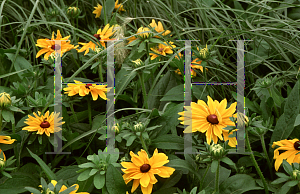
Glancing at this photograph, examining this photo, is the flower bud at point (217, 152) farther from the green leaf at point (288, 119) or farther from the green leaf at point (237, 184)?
the green leaf at point (288, 119)

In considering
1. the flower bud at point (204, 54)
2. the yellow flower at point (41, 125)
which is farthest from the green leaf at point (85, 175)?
the flower bud at point (204, 54)

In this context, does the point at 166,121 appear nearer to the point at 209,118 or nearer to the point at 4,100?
the point at 209,118

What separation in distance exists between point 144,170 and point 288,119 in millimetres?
345

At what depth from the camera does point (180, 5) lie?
3.81ft

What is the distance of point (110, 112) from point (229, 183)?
10.8 inches

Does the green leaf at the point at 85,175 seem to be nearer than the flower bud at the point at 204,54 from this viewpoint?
Yes

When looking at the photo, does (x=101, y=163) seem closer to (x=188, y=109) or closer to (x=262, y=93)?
(x=188, y=109)

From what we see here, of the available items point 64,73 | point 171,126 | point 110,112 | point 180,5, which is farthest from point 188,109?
point 180,5

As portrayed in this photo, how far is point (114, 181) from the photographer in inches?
20.3

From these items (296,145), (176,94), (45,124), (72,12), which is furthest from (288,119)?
(72,12)

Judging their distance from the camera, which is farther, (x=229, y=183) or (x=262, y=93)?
(x=262, y=93)

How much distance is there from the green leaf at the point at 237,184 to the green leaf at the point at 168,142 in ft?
0.35

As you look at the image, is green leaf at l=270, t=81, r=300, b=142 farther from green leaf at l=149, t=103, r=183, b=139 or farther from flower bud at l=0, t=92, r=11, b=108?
flower bud at l=0, t=92, r=11, b=108

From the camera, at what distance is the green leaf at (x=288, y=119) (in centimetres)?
66
